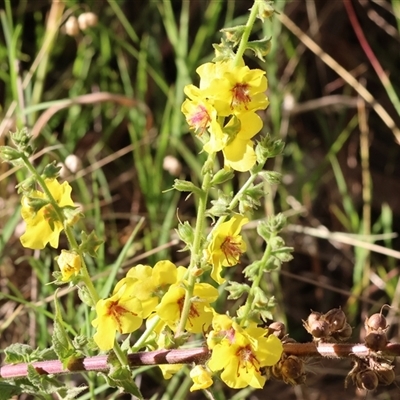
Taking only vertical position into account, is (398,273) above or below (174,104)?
below

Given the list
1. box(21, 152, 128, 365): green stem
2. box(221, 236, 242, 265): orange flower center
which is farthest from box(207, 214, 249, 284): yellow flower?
box(21, 152, 128, 365): green stem

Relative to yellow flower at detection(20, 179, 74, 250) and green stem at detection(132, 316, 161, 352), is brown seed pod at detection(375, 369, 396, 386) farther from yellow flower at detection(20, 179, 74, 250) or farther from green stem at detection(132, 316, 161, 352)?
yellow flower at detection(20, 179, 74, 250)

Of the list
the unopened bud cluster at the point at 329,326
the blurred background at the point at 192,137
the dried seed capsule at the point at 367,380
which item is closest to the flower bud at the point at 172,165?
the blurred background at the point at 192,137

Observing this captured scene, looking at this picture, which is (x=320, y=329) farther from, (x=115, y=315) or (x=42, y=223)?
(x=42, y=223)

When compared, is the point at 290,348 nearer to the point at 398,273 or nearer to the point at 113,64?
the point at 398,273

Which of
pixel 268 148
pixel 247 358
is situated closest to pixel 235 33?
pixel 268 148

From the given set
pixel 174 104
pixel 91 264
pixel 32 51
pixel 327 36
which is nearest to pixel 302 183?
pixel 174 104

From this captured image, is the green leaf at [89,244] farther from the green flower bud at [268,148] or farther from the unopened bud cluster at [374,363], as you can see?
the unopened bud cluster at [374,363]
